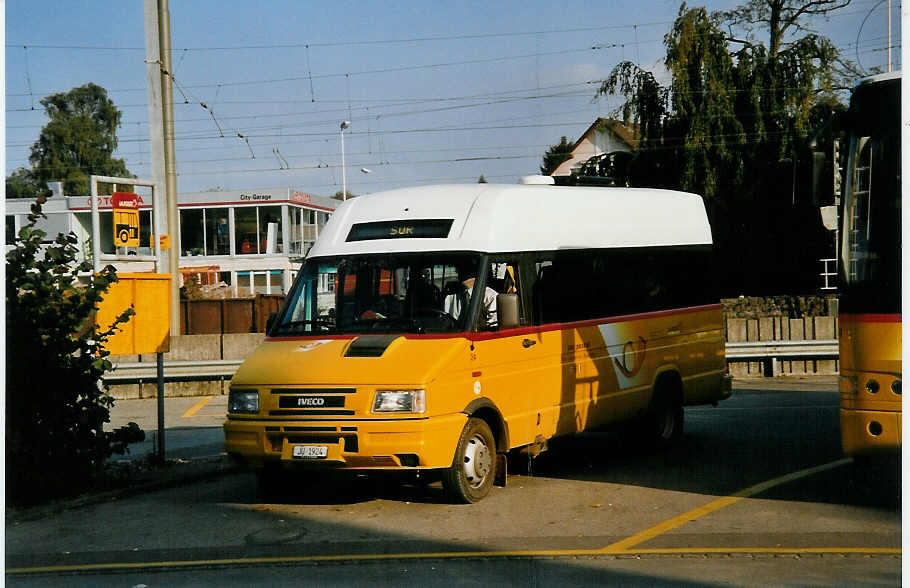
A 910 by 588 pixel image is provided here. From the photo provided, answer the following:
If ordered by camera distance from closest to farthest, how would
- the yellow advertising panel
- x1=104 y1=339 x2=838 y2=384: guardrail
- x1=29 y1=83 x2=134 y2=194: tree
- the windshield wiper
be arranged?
the windshield wiper → the yellow advertising panel → x1=104 y1=339 x2=838 y2=384: guardrail → x1=29 y1=83 x2=134 y2=194: tree

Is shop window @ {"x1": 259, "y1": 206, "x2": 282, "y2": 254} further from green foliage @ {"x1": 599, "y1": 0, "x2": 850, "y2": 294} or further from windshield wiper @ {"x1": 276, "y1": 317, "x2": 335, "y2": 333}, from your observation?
windshield wiper @ {"x1": 276, "y1": 317, "x2": 335, "y2": 333}

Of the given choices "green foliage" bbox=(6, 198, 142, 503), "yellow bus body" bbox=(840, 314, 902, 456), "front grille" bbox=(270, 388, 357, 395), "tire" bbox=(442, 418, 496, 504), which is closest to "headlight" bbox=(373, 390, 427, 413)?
"front grille" bbox=(270, 388, 357, 395)

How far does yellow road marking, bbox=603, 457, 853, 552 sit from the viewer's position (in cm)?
816

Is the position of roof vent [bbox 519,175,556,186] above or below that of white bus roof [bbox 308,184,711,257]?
above

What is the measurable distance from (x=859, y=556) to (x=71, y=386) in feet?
22.8

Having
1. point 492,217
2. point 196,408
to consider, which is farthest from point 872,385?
point 196,408

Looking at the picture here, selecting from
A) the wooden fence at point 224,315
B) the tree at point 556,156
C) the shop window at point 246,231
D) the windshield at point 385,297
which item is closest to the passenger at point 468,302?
the windshield at point 385,297

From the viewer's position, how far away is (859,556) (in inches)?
293

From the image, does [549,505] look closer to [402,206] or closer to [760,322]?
[402,206]

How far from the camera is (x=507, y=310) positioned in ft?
33.2

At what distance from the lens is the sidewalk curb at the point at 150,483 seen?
10211 millimetres

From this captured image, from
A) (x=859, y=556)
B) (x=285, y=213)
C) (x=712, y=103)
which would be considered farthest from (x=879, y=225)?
(x=285, y=213)

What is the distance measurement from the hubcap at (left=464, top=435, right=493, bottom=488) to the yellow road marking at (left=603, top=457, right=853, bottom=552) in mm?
1721

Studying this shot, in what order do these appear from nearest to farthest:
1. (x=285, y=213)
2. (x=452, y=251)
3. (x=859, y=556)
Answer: (x=859, y=556) < (x=452, y=251) < (x=285, y=213)
